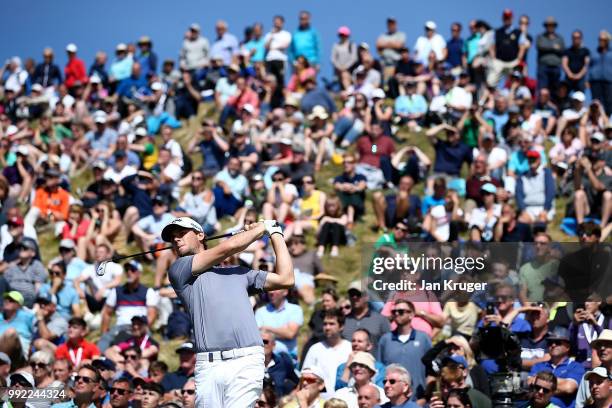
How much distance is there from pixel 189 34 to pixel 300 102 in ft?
13.1

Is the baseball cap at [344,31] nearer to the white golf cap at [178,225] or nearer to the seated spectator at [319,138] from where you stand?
the seated spectator at [319,138]

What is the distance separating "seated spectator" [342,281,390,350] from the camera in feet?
46.0

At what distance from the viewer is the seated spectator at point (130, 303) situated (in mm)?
16406

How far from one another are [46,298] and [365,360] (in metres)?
5.88

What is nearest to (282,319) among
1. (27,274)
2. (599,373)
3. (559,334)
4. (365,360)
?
(365,360)

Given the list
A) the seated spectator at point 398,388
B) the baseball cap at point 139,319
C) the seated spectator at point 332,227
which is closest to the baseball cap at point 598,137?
the seated spectator at point 332,227

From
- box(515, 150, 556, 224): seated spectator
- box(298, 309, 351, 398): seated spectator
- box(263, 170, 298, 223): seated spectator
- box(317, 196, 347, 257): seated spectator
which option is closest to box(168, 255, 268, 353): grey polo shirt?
box(298, 309, 351, 398): seated spectator

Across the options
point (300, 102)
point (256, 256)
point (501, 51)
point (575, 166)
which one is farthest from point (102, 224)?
point (501, 51)

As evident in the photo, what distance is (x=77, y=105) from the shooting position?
Answer: 25375mm

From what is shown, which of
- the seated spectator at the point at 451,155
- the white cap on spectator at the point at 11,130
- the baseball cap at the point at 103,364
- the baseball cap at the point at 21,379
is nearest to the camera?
the baseball cap at the point at 21,379

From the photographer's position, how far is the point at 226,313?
348 inches

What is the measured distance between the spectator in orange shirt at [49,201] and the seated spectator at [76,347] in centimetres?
522

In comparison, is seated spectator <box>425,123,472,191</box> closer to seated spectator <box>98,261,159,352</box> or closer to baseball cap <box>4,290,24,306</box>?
seated spectator <box>98,261,159,352</box>

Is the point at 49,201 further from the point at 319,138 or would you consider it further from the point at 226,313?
the point at 226,313
